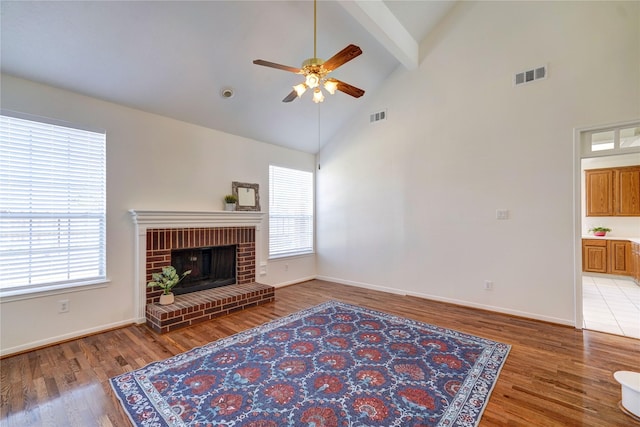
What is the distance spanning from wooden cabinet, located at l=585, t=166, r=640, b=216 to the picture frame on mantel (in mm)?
7117

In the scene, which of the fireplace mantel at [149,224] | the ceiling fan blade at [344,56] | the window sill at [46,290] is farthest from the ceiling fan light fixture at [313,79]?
the window sill at [46,290]

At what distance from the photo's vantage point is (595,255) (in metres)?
5.86

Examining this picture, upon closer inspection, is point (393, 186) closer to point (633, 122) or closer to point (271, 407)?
point (633, 122)

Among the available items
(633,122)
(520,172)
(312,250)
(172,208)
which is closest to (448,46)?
(520,172)

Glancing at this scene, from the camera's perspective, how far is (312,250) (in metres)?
6.09

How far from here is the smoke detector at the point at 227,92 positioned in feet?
12.6

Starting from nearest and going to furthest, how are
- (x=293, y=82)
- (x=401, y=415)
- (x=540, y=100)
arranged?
(x=401, y=415)
(x=540, y=100)
(x=293, y=82)

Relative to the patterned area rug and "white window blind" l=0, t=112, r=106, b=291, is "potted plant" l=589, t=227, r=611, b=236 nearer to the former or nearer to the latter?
the patterned area rug

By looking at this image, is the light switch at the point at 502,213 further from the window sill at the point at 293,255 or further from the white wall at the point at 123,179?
the white wall at the point at 123,179

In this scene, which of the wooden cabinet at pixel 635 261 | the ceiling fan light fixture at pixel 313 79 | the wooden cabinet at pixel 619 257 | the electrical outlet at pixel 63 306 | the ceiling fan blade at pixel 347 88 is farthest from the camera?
the wooden cabinet at pixel 619 257

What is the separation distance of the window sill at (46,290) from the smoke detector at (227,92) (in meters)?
2.79

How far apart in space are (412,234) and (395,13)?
127 inches

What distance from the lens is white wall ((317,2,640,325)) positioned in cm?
329

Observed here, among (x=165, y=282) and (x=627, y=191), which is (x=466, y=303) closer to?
(x=165, y=282)
